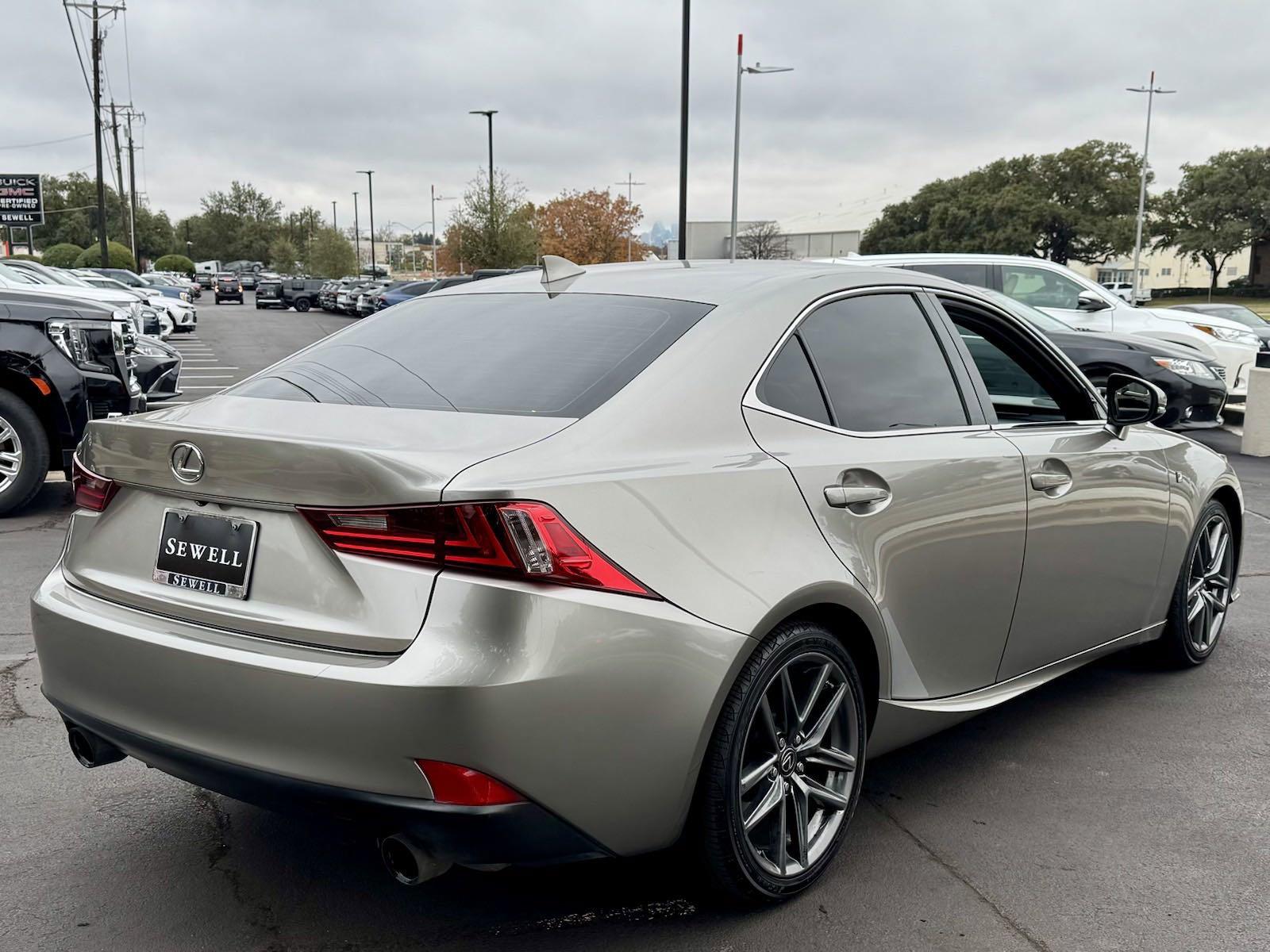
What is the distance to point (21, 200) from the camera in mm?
62062

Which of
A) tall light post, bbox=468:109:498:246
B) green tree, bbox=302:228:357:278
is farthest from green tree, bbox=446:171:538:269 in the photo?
green tree, bbox=302:228:357:278

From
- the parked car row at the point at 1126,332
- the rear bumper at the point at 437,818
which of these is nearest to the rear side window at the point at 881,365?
the rear bumper at the point at 437,818

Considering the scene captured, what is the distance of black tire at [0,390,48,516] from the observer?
757 centimetres

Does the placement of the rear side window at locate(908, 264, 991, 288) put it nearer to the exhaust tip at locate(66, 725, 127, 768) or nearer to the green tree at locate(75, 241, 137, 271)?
the exhaust tip at locate(66, 725, 127, 768)

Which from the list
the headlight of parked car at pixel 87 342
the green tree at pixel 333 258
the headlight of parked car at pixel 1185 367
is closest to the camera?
the headlight of parked car at pixel 87 342

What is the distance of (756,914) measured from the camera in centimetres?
291

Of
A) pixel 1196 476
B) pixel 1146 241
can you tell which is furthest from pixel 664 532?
pixel 1146 241

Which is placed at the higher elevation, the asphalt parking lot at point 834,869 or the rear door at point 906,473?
the rear door at point 906,473

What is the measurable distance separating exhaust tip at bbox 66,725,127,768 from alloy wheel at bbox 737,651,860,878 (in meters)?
1.55

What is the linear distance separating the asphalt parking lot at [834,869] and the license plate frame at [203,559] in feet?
1.86

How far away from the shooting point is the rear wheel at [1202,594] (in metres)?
4.74

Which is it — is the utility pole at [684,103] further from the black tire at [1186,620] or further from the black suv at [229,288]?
the black suv at [229,288]

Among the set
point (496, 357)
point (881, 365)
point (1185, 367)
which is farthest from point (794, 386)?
point (1185, 367)

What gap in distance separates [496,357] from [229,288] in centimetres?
7582
